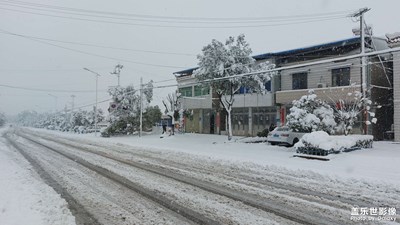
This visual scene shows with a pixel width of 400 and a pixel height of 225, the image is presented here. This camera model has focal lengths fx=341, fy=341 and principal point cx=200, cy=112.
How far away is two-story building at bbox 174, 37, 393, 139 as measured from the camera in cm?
2702

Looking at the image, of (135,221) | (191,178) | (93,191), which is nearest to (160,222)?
(135,221)

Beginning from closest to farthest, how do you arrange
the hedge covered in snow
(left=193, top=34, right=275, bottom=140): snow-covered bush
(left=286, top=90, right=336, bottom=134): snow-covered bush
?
the hedge covered in snow < (left=286, top=90, right=336, bottom=134): snow-covered bush < (left=193, top=34, right=275, bottom=140): snow-covered bush

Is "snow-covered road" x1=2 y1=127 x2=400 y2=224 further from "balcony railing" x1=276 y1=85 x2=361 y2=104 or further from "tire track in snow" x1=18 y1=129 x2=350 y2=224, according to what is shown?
"balcony railing" x1=276 y1=85 x2=361 y2=104

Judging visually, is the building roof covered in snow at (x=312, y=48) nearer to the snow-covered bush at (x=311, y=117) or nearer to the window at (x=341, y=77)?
the window at (x=341, y=77)

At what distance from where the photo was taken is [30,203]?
24.2 ft

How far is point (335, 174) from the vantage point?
11.3 meters

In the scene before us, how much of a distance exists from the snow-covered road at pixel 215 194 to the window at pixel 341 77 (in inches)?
705

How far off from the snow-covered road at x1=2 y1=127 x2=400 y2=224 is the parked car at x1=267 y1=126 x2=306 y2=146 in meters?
9.55

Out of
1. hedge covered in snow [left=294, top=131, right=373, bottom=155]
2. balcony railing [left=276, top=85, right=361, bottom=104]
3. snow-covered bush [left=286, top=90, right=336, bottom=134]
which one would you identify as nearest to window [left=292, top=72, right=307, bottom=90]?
balcony railing [left=276, top=85, right=361, bottom=104]

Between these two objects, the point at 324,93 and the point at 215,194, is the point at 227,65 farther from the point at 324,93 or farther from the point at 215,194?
the point at 215,194

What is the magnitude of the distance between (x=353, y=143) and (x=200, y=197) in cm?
1236

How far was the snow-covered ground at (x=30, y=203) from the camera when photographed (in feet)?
20.1

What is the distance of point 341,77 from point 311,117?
966 centimetres

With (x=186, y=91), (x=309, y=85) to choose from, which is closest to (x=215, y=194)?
(x=309, y=85)
